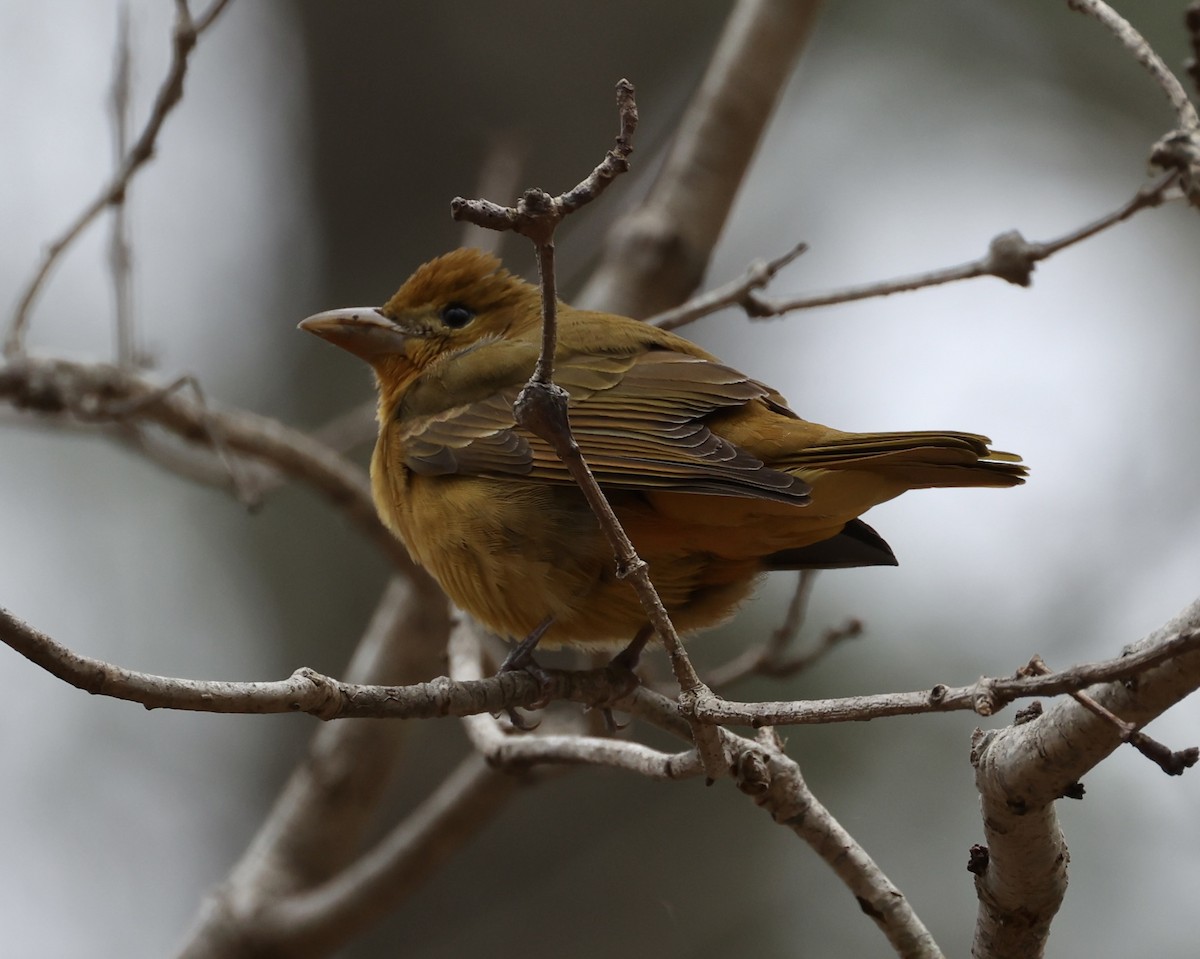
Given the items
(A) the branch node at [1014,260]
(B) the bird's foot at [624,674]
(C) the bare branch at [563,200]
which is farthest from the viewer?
(A) the branch node at [1014,260]

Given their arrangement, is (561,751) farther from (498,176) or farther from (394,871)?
(498,176)

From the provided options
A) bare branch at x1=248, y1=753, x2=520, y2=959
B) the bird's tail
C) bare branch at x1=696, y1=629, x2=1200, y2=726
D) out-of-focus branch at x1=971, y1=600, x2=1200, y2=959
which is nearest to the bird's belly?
the bird's tail

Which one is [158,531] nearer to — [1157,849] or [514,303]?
[514,303]

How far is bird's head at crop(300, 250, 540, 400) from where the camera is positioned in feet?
13.0

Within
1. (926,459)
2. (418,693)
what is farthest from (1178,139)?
(418,693)

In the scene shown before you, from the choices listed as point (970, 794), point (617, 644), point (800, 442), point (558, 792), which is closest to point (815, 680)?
point (970, 794)

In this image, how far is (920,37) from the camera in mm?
8719

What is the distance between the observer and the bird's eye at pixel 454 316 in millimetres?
4051

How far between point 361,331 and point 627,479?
1306mm

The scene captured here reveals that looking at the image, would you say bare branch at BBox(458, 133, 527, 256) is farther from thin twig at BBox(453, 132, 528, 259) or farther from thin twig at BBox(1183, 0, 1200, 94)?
thin twig at BBox(1183, 0, 1200, 94)

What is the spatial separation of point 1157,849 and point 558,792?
103 inches

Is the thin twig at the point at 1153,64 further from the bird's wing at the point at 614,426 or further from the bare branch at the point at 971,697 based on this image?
the bare branch at the point at 971,697

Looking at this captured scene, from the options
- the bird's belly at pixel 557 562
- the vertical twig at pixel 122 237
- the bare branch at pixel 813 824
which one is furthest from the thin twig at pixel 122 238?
the bare branch at pixel 813 824

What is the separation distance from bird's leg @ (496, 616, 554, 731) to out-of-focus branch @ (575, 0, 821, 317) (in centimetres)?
169
